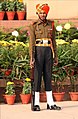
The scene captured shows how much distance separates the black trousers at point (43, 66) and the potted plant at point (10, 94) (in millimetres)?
757

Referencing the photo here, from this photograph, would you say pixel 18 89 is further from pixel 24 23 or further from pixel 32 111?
pixel 24 23

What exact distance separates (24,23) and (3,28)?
1.92ft

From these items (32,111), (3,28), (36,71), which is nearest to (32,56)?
(36,71)

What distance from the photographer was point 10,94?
11.3 meters

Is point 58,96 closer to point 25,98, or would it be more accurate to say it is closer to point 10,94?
point 25,98

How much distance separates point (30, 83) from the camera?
11352 millimetres

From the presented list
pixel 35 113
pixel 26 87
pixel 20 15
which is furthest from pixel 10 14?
pixel 35 113

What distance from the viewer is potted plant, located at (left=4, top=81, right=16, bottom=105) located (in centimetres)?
1130

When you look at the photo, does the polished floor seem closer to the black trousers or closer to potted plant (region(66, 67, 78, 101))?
potted plant (region(66, 67, 78, 101))

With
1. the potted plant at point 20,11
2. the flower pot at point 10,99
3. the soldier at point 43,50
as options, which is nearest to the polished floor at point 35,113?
the flower pot at point 10,99

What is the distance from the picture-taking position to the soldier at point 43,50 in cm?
1052

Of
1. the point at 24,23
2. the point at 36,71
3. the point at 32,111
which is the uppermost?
the point at 24,23

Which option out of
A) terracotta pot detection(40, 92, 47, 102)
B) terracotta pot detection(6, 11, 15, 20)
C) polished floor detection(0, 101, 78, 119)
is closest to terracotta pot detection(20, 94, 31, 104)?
polished floor detection(0, 101, 78, 119)

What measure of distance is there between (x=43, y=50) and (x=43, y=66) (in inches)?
13.2
